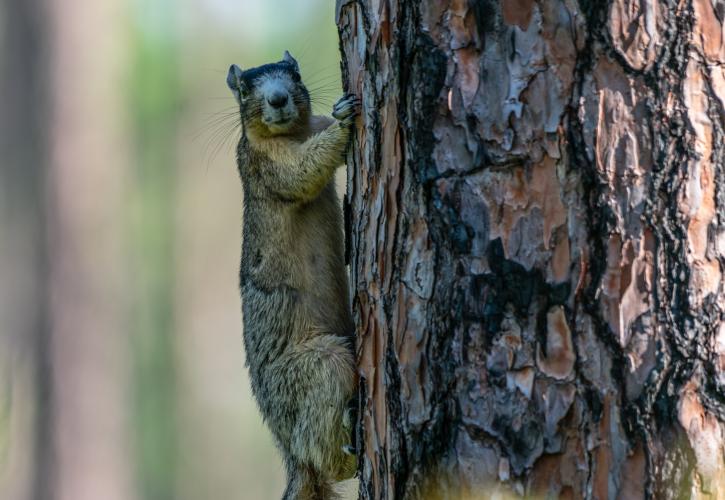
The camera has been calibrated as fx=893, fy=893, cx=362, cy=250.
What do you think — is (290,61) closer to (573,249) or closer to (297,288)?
(297,288)

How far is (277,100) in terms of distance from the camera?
12.2 feet

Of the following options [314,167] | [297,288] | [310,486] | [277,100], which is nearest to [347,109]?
[314,167]

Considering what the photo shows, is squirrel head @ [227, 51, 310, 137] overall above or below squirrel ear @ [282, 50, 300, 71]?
below

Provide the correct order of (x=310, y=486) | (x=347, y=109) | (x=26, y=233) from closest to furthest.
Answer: (x=347, y=109) → (x=310, y=486) → (x=26, y=233)

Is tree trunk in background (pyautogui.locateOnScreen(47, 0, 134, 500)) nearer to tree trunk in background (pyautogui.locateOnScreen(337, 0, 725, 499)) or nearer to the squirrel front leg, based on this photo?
the squirrel front leg

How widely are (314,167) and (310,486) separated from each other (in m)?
1.21

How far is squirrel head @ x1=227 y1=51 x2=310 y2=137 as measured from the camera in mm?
3760

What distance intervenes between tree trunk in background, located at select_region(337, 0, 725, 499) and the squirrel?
1.04 metres

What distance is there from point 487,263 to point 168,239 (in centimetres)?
937

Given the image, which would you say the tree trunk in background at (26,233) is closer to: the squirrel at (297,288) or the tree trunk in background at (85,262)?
the tree trunk in background at (85,262)

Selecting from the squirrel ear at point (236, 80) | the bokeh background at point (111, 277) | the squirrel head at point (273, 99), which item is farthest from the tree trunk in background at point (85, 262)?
the squirrel head at point (273, 99)

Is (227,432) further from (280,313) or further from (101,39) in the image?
(280,313)

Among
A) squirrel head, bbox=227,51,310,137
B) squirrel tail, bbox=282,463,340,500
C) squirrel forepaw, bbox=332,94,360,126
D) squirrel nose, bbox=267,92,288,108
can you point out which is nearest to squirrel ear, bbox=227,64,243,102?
squirrel head, bbox=227,51,310,137

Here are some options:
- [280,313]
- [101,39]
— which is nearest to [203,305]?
[101,39]
